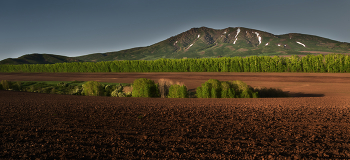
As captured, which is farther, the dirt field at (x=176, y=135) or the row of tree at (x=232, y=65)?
the row of tree at (x=232, y=65)

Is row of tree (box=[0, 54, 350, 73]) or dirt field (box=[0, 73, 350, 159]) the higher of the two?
row of tree (box=[0, 54, 350, 73])

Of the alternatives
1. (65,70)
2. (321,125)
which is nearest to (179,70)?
(65,70)

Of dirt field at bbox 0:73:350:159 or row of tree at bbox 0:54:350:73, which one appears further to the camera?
row of tree at bbox 0:54:350:73

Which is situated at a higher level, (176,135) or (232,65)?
(232,65)

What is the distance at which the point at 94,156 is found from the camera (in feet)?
18.3

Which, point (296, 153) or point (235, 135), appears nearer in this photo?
point (296, 153)

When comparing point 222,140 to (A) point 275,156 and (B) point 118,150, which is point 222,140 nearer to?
(A) point 275,156

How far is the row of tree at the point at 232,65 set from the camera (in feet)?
163

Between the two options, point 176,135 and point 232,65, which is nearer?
point 176,135

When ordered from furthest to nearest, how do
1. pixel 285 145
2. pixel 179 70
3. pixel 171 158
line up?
pixel 179 70
pixel 285 145
pixel 171 158

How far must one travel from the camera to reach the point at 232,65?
195 feet

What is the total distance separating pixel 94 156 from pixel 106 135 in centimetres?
177

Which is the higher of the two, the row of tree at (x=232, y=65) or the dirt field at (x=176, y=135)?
the row of tree at (x=232, y=65)

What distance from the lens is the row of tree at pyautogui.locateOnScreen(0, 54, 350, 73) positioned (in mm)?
49656
